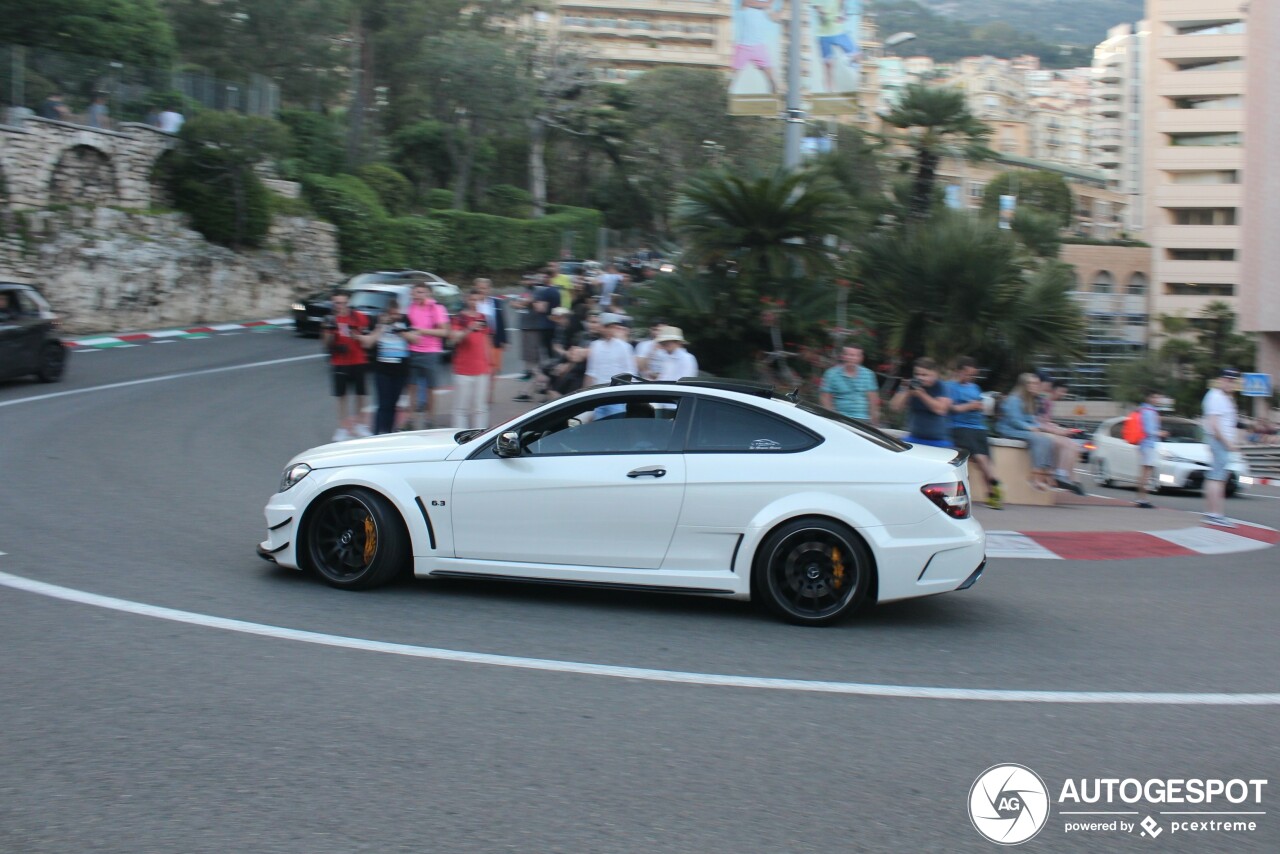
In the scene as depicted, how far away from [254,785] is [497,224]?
43800 mm

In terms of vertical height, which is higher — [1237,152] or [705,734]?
[1237,152]

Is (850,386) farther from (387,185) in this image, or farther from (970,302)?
(387,185)

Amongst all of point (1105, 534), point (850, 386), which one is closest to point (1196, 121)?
point (1105, 534)

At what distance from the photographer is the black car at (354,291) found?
999 inches

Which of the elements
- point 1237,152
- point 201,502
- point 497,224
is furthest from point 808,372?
point 1237,152

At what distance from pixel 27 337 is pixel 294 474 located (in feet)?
40.2

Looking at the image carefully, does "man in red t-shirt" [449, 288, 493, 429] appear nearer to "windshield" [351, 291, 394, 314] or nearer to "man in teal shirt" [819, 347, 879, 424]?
"man in teal shirt" [819, 347, 879, 424]

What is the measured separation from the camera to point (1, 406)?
16094 mm

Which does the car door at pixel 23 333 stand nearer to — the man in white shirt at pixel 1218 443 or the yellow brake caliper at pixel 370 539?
the yellow brake caliper at pixel 370 539

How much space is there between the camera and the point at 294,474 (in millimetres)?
7676

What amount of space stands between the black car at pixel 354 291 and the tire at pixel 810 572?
18.4 metres

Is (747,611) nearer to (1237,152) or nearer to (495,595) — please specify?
(495,595)

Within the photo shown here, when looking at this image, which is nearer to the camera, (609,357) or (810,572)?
(810,572)

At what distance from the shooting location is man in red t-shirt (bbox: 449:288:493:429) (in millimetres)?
14117
